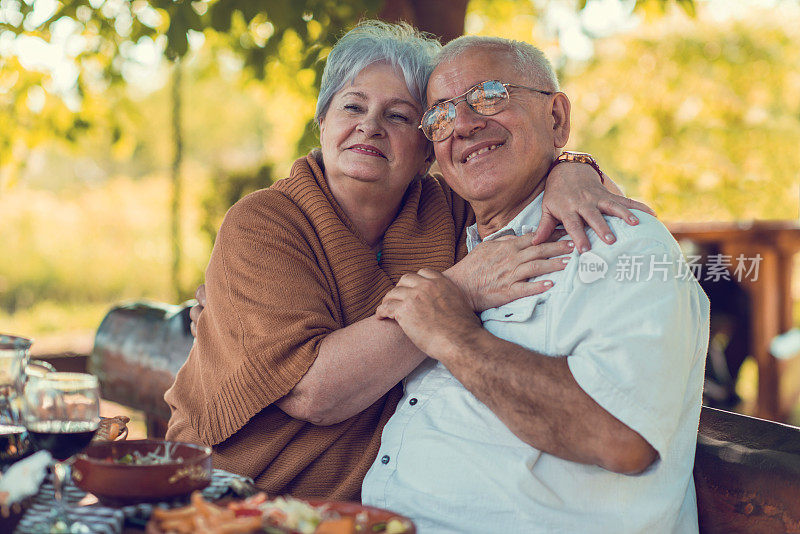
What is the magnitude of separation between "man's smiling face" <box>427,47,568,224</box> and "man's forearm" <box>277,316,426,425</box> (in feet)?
1.69

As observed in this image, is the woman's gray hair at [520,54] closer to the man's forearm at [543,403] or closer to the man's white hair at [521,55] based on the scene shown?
the man's white hair at [521,55]

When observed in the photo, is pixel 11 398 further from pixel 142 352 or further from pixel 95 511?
pixel 142 352

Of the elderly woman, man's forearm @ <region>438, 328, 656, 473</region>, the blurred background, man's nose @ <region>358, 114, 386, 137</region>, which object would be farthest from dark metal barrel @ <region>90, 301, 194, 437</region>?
man's forearm @ <region>438, 328, 656, 473</region>

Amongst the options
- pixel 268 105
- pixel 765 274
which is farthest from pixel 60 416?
pixel 268 105

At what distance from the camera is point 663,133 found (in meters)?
9.87

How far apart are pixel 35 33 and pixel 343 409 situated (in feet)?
11.2

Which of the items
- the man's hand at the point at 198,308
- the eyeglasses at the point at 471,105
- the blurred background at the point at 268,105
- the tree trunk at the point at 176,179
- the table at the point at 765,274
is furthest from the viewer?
the tree trunk at the point at 176,179

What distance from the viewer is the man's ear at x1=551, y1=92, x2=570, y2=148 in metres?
2.35

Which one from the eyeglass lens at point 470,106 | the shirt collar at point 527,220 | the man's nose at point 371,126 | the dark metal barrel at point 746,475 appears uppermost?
the eyeglass lens at point 470,106

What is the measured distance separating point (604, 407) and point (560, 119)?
99 centimetres

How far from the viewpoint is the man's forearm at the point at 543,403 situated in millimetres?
A: 1740

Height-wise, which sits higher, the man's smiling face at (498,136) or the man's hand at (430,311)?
the man's smiling face at (498,136)

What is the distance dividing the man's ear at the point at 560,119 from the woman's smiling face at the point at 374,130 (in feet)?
1.42

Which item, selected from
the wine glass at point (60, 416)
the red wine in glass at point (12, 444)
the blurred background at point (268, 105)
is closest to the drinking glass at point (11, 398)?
the red wine in glass at point (12, 444)
